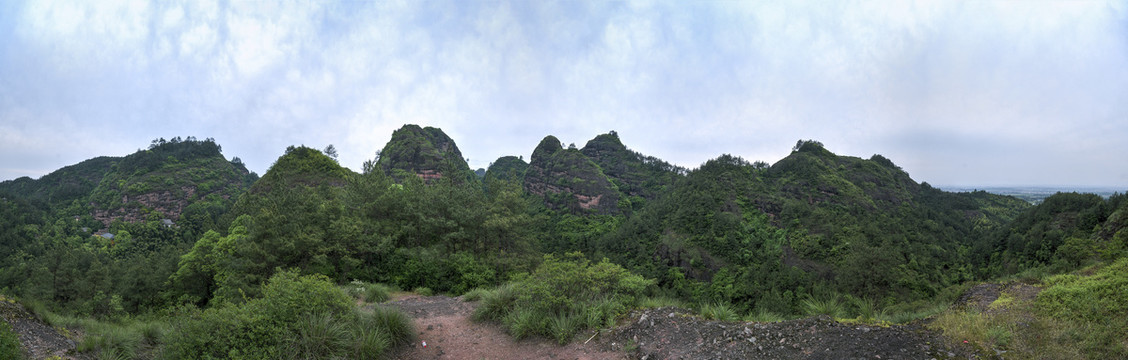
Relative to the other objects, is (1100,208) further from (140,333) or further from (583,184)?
(583,184)

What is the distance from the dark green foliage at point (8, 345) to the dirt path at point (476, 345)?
4.79 m

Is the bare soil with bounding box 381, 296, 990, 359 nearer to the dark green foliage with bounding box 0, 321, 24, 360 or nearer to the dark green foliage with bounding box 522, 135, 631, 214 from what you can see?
the dark green foliage with bounding box 0, 321, 24, 360

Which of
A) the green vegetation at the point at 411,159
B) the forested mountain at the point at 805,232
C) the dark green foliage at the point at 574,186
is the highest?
the green vegetation at the point at 411,159

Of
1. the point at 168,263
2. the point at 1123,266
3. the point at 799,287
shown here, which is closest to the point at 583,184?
the point at 799,287

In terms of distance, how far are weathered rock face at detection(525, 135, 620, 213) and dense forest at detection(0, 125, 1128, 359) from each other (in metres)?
0.37

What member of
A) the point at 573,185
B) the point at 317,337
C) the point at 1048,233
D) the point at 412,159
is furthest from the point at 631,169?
the point at 317,337

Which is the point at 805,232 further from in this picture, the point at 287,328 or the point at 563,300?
the point at 287,328

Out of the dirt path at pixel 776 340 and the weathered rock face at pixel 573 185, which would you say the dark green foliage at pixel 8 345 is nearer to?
the dirt path at pixel 776 340

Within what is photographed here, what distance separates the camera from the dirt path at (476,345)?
6.64 m

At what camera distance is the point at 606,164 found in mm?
84438

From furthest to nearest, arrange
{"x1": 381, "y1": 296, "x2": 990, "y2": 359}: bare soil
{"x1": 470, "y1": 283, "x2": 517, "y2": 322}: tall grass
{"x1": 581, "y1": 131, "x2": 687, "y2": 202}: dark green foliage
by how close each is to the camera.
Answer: {"x1": 581, "y1": 131, "x2": 687, "y2": 202}: dark green foliage → {"x1": 470, "y1": 283, "x2": 517, "y2": 322}: tall grass → {"x1": 381, "y1": 296, "x2": 990, "y2": 359}: bare soil

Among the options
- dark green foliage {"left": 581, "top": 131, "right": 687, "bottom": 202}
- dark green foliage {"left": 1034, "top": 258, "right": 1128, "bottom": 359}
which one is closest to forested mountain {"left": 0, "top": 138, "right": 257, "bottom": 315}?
dark green foliage {"left": 1034, "top": 258, "right": 1128, "bottom": 359}

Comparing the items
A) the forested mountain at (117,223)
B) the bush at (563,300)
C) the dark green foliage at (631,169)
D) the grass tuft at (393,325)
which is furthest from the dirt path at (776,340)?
the dark green foliage at (631,169)

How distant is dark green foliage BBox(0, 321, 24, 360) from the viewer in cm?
489
